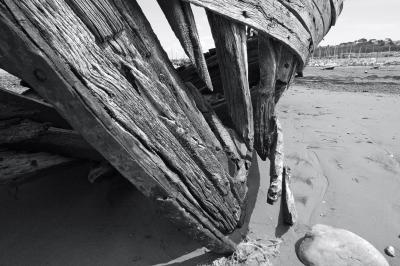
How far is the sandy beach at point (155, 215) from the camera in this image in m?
2.18

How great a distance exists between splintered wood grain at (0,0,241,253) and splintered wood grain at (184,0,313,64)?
404 millimetres

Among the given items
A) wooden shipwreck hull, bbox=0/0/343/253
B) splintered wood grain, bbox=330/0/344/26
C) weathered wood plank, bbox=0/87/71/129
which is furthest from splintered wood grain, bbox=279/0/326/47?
weathered wood plank, bbox=0/87/71/129

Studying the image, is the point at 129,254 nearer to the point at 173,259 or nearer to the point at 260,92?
the point at 173,259

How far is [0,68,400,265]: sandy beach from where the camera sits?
218cm

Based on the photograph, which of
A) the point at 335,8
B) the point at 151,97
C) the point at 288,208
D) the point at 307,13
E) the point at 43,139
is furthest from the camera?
the point at 335,8

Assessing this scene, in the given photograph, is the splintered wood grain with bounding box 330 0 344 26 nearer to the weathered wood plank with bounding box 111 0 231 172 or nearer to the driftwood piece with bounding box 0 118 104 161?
the weathered wood plank with bounding box 111 0 231 172

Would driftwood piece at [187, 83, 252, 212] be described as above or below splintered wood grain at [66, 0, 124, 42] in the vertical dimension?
below

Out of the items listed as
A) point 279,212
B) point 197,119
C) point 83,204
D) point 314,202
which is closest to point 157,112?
point 197,119

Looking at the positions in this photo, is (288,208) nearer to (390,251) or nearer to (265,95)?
(390,251)

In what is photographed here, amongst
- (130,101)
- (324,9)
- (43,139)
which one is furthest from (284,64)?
(43,139)

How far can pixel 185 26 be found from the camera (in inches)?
62.3

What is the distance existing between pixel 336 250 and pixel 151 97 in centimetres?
175

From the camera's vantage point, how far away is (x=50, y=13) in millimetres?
1193

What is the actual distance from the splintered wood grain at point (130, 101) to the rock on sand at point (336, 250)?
631 millimetres
